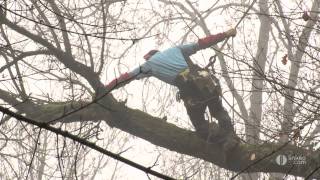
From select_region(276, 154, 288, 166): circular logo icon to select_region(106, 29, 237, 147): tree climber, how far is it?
599 mm

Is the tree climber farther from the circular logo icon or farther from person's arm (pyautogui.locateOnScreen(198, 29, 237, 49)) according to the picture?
the circular logo icon

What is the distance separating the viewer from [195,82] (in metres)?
6.22

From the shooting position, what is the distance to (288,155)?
6195 millimetres

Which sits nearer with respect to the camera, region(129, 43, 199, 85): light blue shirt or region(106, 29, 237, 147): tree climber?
region(106, 29, 237, 147): tree climber

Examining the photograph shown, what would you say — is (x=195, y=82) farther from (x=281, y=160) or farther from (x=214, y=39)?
(x=281, y=160)

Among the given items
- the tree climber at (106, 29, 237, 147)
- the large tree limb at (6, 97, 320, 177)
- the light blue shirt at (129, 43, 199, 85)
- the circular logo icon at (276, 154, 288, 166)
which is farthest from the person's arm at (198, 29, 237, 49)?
the circular logo icon at (276, 154, 288, 166)

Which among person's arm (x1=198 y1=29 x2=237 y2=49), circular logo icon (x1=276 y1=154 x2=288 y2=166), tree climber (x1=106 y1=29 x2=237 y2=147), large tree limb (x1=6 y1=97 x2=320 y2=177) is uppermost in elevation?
person's arm (x1=198 y1=29 x2=237 y2=49)

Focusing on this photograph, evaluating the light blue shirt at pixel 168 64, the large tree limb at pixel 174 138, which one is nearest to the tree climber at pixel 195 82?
the light blue shirt at pixel 168 64

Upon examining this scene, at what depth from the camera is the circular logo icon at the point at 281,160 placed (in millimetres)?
6266

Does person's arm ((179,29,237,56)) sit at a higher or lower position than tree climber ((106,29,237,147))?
higher

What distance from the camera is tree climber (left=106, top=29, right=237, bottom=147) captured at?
6.22m

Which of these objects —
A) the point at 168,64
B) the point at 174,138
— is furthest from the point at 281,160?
the point at 168,64

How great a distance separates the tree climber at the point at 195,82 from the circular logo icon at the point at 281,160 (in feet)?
1.97

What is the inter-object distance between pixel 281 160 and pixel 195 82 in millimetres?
1296
